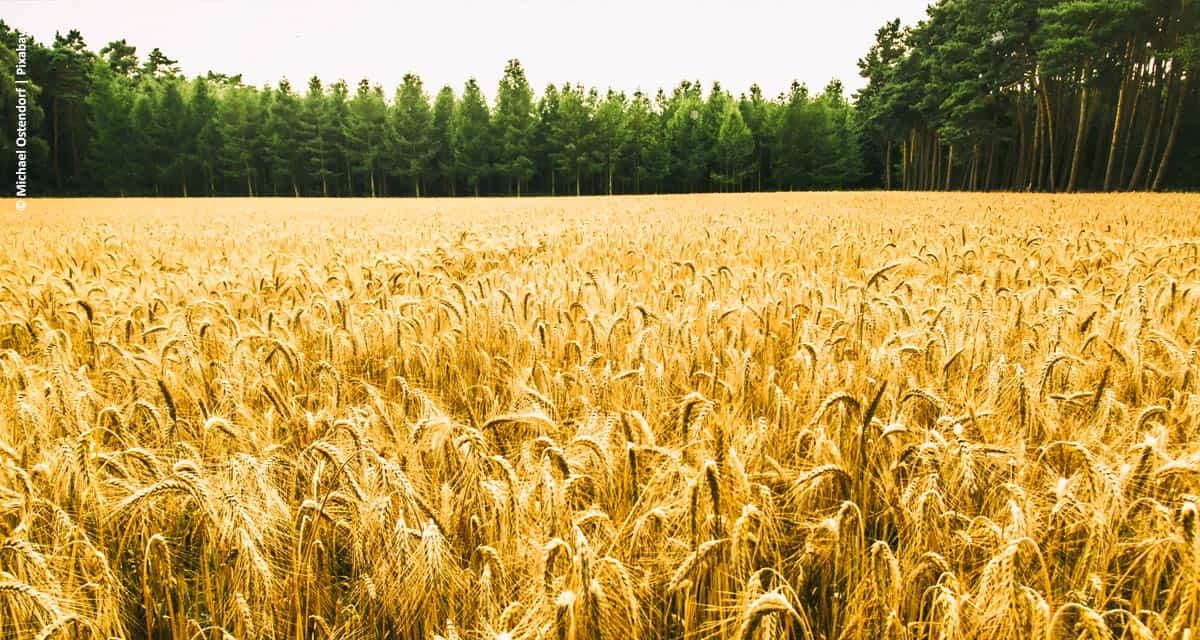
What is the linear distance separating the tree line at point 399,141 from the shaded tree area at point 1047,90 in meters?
11.8

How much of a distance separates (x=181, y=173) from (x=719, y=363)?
7997cm

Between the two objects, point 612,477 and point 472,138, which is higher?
point 472,138

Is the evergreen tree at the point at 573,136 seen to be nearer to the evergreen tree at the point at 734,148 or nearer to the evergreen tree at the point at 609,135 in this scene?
the evergreen tree at the point at 609,135

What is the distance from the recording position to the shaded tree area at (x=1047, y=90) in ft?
106

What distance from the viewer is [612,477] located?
145 cm

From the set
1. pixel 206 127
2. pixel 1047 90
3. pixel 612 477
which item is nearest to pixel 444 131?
pixel 206 127

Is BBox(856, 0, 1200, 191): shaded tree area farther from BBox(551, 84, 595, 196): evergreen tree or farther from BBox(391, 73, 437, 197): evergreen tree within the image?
BBox(391, 73, 437, 197): evergreen tree

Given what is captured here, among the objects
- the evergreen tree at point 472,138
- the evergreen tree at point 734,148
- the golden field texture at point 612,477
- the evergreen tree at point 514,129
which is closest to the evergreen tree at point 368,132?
the evergreen tree at point 472,138

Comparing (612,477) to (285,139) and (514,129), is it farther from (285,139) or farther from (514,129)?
(285,139)

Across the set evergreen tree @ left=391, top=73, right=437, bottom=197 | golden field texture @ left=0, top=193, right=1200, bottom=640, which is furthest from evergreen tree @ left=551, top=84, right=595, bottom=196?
golden field texture @ left=0, top=193, right=1200, bottom=640

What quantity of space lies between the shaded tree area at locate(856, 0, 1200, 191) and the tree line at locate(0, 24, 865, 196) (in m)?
11.8

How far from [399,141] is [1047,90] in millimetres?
60098

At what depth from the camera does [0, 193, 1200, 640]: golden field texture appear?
3.56 ft

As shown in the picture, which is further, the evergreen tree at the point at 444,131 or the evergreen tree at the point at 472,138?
the evergreen tree at the point at 444,131
